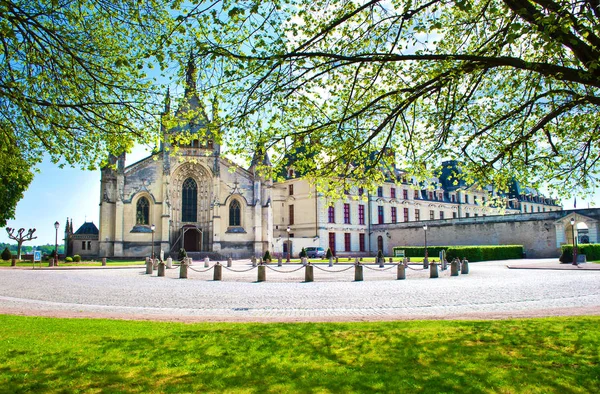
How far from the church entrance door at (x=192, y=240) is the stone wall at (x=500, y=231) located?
23378 mm

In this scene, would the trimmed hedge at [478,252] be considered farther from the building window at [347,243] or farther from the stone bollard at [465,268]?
the stone bollard at [465,268]

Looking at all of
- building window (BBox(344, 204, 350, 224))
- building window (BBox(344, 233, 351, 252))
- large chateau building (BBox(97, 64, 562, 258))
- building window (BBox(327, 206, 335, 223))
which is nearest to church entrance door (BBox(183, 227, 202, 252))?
large chateau building (BBox(97, 64, 562, 258))

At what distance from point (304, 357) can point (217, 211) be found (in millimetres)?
43549

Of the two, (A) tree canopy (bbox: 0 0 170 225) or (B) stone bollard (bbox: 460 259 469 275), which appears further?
(B) stone bollard (bbox: 460 259 469 275)

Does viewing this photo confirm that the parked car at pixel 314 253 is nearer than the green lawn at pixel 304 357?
No

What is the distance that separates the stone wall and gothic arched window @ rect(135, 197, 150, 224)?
28.8m

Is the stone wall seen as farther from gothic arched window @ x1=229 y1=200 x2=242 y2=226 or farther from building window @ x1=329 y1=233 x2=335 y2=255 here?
gothic arched window @ x1=229 y1=200 x2=242 y2=226

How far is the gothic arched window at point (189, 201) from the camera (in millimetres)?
50062

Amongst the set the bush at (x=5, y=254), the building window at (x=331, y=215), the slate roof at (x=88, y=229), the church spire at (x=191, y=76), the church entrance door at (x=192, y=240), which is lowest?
the bush at (x=5, y=254)

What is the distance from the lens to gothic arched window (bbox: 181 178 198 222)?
50.1 m

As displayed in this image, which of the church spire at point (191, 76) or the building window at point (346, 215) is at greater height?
the church spire at point (191, 76)

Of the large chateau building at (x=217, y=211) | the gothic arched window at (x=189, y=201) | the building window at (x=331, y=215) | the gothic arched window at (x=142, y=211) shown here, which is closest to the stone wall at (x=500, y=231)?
the large chateau building at (x=217, y=211)

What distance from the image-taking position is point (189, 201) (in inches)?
1983

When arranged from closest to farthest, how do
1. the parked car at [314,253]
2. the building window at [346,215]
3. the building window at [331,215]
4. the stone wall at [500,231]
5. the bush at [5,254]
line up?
1. the stone wall at [500,231]
2. the bush at [5,254]
3. the parked car at [314,253]
4. the building window at [331,215]
5. the building window at [346,215]
